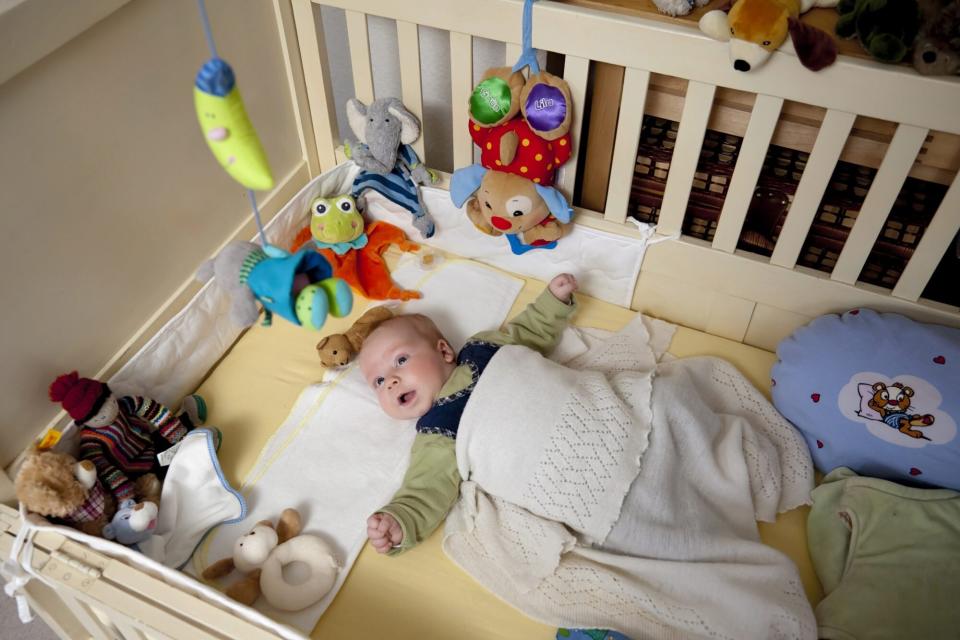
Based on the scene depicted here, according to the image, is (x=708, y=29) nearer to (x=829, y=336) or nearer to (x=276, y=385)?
(x=829, y=336)

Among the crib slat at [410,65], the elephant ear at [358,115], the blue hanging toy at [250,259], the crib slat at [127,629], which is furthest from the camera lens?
the elephant ear at [358,115]

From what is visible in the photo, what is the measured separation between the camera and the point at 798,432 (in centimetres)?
131

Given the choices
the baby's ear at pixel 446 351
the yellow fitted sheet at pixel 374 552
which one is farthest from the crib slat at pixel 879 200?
the baby's ear at pixel 446 351

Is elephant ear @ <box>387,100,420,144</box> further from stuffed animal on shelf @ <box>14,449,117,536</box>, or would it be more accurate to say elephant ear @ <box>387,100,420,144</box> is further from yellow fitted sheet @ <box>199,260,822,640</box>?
stuffed animal on shelf @ <box>14,449,117,536</box>

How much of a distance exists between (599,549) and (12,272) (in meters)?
0.94

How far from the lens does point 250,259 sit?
88 centimetres

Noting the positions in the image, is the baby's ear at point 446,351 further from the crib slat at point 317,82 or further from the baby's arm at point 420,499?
the crib slat at point 317,82

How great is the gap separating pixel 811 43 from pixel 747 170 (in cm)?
25

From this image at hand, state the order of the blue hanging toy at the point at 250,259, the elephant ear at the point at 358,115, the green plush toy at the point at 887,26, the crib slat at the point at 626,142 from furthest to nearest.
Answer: the elephant ear at the point at 358,115
the crib slat at the point at 626,142
the green plush toy at the point at 887,26
the blue hanging toy at the point at 250,259

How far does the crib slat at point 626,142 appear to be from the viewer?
4.11 ft

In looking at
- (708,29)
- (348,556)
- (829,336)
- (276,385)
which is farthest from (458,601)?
(708,29)

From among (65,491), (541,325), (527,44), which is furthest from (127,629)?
(527,44)

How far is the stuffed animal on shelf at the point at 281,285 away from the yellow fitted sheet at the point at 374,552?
50 centimetres

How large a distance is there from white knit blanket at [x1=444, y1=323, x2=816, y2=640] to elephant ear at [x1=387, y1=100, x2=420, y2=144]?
501 mm
